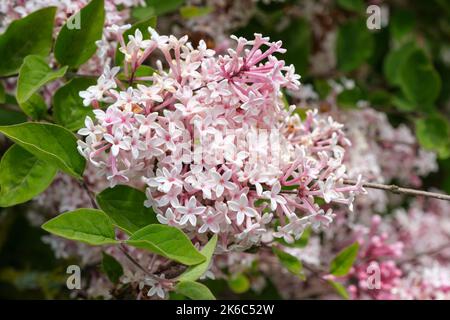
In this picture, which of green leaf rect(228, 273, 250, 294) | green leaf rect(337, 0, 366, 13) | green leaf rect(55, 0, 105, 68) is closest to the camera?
green leaf rect(55, 0, 105, 68)

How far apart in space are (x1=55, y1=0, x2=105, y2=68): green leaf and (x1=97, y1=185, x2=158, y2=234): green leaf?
1.02 feet

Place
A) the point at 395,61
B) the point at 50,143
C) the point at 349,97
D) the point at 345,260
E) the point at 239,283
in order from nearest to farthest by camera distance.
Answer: the point at 50,143 → the point at 345,260 → the point at 239,283 → the point at 349,97 → the point at 395,61

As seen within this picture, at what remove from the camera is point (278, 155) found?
3.78 ft

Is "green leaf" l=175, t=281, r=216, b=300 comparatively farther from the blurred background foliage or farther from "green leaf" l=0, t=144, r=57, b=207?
the blurred background foliage

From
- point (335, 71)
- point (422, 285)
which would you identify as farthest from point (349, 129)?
point (422, 285)

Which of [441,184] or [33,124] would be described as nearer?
[33,124]

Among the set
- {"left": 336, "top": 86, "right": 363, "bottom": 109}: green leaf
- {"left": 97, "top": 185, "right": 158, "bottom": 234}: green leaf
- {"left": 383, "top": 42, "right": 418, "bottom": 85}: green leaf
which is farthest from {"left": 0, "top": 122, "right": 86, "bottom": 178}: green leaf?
{"left": 383, "top": 42, "right": 418, "bottom": 85}: green leaf

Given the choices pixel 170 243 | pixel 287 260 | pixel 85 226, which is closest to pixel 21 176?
pixel 85 226

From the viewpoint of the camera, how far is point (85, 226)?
105cm

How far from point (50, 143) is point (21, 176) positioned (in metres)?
0.13

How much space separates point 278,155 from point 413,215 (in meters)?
1.19

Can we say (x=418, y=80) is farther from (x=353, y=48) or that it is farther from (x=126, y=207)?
(x=126, y=207)

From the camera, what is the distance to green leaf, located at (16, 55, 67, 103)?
1210 mm
